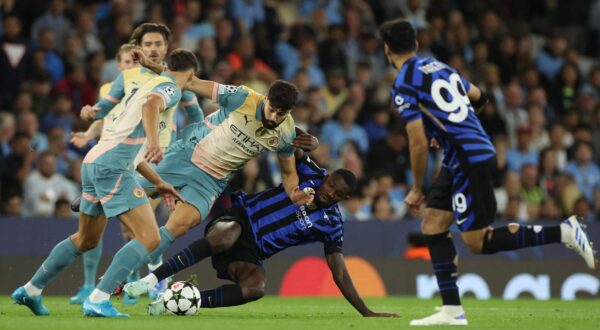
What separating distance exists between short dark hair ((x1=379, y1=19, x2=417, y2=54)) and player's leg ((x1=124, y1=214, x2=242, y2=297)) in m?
2.16

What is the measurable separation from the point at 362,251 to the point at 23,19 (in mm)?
5815

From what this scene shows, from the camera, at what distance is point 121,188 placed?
852 centimetres

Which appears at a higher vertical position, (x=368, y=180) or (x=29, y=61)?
(x=29, y=61)

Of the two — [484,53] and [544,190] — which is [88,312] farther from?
[484,53]

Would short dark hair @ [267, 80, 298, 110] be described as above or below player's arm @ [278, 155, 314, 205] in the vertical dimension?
above

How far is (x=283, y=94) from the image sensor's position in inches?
350

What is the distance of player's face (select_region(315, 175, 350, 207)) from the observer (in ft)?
30.7

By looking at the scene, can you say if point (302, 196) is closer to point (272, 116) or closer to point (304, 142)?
point (304, 142)

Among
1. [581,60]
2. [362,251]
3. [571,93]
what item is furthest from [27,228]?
[581,60]

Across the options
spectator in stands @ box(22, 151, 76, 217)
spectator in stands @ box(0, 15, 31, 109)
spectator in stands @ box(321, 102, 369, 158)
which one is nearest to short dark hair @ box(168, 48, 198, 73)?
spectator in stands @ box(22, 151, 76, 217)

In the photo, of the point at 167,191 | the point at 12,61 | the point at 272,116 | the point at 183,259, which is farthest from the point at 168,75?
the point at 12,61

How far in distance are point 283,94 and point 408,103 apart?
48.4 inches

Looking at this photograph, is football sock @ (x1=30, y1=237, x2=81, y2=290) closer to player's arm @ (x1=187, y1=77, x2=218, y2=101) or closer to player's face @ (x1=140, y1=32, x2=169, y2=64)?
player's arm @ (x1=187, y1=77, x2=218, y2=101)

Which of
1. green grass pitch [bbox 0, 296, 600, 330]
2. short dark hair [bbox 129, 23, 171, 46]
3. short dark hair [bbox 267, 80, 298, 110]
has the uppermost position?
short dark hair [bbox 129, 23, 171, 46]
